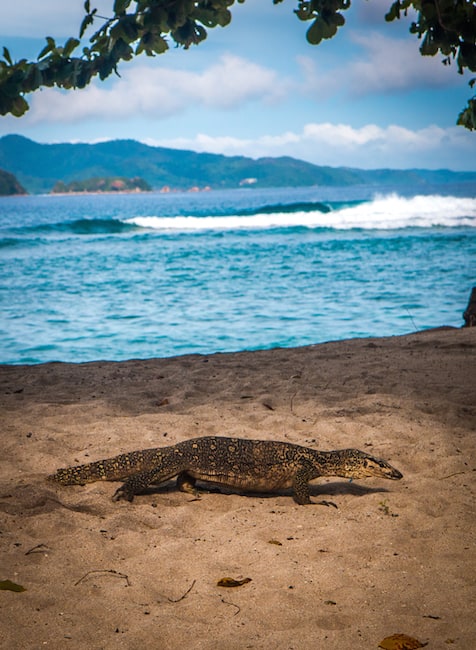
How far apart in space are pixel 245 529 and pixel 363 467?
3.49 ft

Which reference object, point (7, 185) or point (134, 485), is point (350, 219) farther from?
point (7, 185)

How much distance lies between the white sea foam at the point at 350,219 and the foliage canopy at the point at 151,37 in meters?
36.6

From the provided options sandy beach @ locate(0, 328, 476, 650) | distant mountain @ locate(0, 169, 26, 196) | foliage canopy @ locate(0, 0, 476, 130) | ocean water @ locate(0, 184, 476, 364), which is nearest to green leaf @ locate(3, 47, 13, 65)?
foliage canopy @ locate(0, 0, 476, 130)

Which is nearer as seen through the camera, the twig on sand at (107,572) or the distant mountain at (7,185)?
the twig on sand at (107,572)

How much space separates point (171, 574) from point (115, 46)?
159 inches

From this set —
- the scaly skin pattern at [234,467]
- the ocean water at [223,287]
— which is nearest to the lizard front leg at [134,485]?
the scaly skin pattern at [234,467]

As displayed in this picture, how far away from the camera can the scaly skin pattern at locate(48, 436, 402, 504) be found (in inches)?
179

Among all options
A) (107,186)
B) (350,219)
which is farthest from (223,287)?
(107,186)

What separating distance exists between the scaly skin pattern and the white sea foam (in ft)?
123

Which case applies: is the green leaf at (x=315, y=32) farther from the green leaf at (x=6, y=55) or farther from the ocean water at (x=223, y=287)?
A: the ocean water at (x=223, y=287)

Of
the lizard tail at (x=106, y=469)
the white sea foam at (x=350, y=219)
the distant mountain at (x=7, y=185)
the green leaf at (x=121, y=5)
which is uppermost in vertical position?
the distant mountain at (x=7, y=185)

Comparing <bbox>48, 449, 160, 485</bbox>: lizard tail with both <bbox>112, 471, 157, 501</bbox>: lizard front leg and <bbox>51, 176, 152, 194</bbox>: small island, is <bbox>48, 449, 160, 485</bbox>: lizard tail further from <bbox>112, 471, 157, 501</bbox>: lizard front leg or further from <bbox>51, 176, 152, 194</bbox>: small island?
<bbox>51, 176, 152, 194</bbox>: small island

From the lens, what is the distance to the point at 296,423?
19.4ft

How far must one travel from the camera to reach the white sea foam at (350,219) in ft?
140
